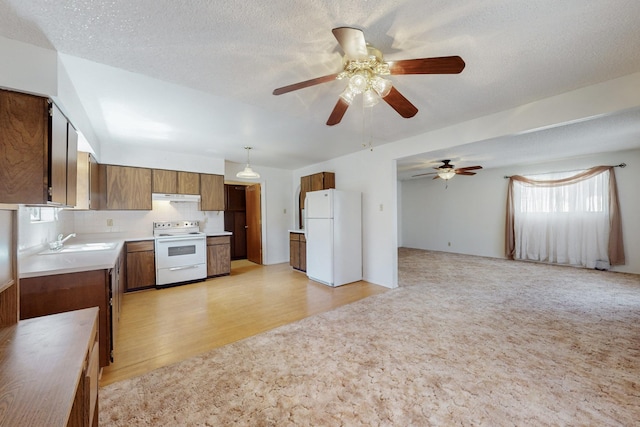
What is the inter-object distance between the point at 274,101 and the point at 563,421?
10.4 ft

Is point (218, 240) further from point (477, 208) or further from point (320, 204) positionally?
point (477, 208)

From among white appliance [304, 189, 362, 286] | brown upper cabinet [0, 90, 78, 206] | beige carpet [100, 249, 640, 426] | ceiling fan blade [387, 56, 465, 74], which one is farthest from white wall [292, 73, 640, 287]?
brown upper cabinet [0, 90, 78, 206]

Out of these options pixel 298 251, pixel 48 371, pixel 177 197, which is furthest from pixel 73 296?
pixel 298 251

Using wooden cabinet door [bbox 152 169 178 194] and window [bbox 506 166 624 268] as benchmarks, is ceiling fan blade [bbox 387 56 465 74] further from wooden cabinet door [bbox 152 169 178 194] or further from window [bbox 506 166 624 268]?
window [bbox 506 166 624 268]

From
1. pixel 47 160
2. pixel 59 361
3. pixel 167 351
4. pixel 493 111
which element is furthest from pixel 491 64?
pixel 167 351

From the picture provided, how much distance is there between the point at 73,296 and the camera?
1799 mm

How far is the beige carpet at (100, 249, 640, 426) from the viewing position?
1.55 meters

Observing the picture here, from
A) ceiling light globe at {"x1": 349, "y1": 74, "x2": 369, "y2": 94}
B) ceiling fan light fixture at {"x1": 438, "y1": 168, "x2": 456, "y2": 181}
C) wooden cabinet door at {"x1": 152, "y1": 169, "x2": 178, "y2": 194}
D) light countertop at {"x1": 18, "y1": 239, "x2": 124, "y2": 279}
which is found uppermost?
ceiling light globe at {"x1": 349, "y1": 74, "x2": 369, "y2": 94}

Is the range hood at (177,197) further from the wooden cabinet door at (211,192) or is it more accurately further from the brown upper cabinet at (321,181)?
the brown upper cabinet at (321,181)

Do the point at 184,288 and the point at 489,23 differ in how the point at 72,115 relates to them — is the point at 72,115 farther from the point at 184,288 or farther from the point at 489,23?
the point at 489,23

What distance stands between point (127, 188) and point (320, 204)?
10.3 ft

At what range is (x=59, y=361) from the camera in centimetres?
91

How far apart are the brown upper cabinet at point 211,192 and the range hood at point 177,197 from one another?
0.41 feet

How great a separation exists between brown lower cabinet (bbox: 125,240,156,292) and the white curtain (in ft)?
25.4
